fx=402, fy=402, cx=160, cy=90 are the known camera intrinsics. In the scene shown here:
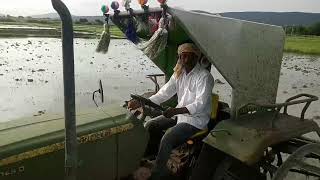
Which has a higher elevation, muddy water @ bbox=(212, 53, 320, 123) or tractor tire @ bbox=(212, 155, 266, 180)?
tractor tire @ bbox=(212, 155, 266, 180)

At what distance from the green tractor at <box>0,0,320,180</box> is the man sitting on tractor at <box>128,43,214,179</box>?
0.15m

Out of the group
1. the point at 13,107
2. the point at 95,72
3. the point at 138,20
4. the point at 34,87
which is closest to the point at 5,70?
the point at 95,72

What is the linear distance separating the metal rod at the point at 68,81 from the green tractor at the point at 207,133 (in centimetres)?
120

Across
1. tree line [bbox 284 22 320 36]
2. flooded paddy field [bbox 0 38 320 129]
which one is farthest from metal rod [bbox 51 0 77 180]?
tree line [bbox 284 22 320 36]

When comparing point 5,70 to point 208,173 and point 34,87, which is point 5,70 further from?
point 208,173

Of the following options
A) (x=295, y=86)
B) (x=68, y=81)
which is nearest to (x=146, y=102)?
(x=68, y=81)

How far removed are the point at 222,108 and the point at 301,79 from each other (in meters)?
16.6

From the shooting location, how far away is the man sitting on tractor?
4.12m

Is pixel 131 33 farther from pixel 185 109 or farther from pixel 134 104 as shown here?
pixel 185 109

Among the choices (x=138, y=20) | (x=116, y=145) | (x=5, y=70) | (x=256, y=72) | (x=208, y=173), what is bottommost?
(x=5, y=70)

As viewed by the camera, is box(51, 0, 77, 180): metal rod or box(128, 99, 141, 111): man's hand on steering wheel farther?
box(128, 99, 141, 111): man's hand on steering wheel

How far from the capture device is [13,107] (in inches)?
432

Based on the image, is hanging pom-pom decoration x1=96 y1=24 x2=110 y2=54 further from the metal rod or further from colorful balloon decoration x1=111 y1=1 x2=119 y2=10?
the metal rod

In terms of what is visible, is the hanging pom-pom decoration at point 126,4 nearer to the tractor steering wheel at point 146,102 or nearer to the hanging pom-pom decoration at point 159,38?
the hanging pom-pom decoration at point 159,38
